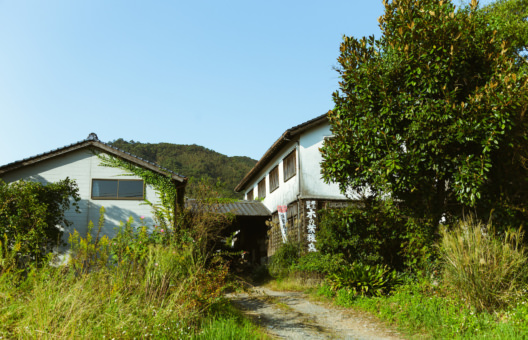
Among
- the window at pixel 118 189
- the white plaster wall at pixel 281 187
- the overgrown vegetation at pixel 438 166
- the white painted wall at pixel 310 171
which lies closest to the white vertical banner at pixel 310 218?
the white painted wall at pixel 310 171

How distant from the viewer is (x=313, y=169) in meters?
15.5

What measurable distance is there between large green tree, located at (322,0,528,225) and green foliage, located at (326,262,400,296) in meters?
1.69

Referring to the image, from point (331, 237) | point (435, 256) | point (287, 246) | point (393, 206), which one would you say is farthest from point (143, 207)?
point (435, 256)

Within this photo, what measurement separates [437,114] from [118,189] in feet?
36.5

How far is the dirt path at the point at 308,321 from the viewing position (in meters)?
6.73

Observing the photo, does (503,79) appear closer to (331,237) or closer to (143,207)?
(331,237)

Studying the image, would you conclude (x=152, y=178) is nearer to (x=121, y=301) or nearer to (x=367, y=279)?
(x=367, y=279)

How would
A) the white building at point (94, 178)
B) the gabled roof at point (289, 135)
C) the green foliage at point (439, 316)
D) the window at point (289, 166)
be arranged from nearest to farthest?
the green foliage at point (439, 316) → the white building at point (94, 178) → the gabled roof at point (289, 135) → the window at point (289, 166)

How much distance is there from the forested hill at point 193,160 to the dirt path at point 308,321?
94.1 ft

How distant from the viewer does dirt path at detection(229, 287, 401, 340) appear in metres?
6.73

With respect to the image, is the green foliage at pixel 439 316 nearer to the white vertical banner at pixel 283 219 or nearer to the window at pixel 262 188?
the white vertical banner at pixel 283 219

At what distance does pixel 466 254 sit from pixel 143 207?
35.8 feet

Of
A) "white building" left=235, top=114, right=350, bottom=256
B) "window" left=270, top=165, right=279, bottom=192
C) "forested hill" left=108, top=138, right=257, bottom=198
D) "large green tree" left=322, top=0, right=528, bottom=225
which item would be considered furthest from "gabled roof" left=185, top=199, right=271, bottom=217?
"forested hill" left=108, top=138, right=257, bottom=198

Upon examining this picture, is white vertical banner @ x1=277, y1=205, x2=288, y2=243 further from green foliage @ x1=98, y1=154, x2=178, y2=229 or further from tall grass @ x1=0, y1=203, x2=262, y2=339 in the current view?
tall grass @ x1=0, y1=203, x2=262, y2=339
